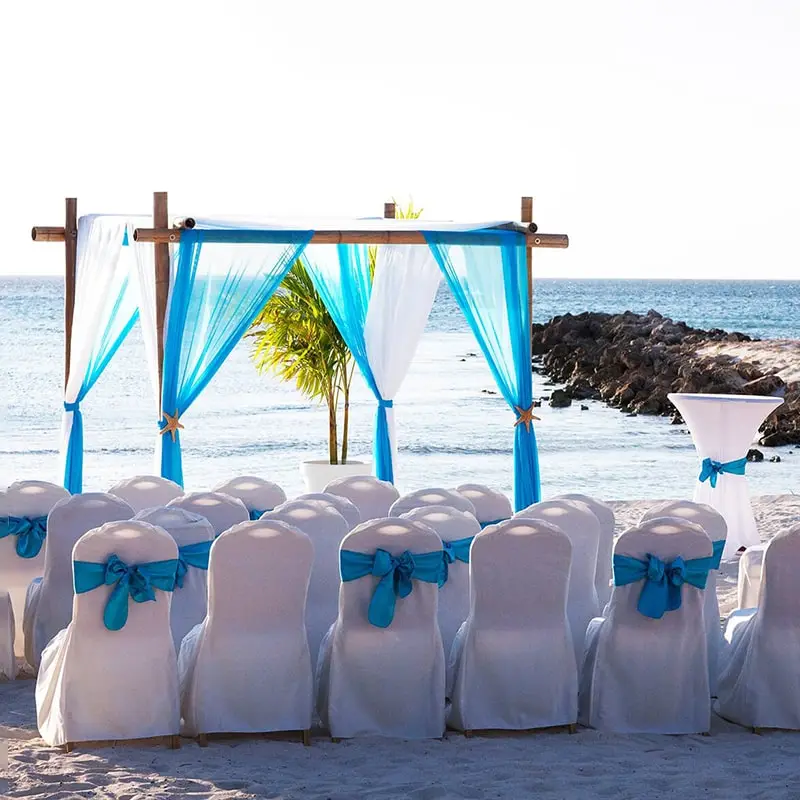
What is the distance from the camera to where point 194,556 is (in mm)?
4867

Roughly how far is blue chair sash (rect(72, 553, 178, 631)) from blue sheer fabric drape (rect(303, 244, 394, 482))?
425 cm

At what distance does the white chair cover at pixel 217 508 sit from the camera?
5.14 metres

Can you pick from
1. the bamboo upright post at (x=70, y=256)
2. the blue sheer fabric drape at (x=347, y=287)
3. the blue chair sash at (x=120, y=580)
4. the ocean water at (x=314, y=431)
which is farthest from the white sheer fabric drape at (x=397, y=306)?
the ocean water at (x=314, y=431)

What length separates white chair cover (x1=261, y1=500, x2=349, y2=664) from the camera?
484 cm

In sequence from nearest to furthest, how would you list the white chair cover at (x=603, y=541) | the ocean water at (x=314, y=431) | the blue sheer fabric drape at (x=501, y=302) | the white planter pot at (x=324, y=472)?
1. the white chair cover at (x=603, y=541)
2. the blue sheer fabric drape at (x=501, y=302)
3. the white planter pot at (x=324, y=472)
4. the ocean water at (x=314, y=431)

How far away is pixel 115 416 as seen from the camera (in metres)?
23.8

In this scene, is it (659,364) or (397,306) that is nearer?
(397,306)

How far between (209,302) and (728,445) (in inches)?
122

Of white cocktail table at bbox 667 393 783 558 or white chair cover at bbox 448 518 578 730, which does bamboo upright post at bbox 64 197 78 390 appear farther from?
white chair cover at bbox 448 518 578 730

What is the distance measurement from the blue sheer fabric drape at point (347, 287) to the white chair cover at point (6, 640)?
11.6 feet

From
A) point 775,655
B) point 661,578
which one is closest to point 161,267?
point 661,578

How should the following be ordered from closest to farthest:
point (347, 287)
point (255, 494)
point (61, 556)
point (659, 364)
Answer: point (61, 556) → point (255, 494) → point (347, 287) → point (659, 364)

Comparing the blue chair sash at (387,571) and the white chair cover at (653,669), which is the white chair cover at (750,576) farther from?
the blue chair sash at (387,571)

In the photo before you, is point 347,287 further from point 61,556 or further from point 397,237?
point 61,556
